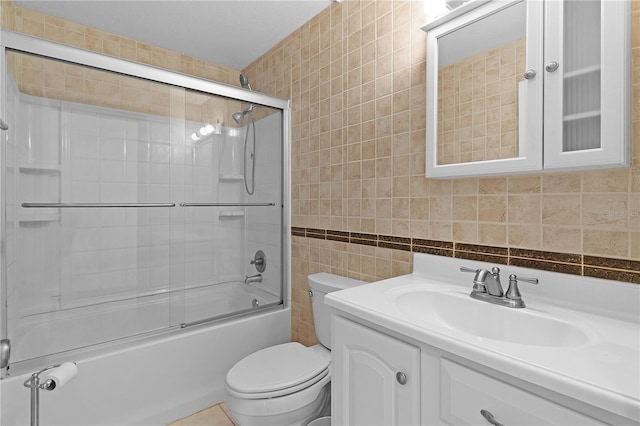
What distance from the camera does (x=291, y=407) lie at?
129 centimetres

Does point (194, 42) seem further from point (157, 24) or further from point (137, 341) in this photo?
point (137, 341)

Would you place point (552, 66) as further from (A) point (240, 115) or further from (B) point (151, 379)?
(B) point (151, 379)

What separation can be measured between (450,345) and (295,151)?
5.48 ft

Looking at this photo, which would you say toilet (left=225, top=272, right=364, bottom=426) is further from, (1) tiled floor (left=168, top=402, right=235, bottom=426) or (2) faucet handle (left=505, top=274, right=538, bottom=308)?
(2) faucet handle (left=505, top=274, right=538, bottom=308)

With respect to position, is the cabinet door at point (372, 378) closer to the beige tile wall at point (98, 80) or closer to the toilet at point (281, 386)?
the toilet at point (281, 386)

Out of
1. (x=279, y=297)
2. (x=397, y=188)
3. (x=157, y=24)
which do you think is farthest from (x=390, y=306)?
(x=157, y=24)

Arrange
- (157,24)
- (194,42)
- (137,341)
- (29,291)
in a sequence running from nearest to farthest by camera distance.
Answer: (29,291)
(137,341)
(157,24)
(194,42)

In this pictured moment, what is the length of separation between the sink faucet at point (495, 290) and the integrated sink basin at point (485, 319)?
0.02 metres

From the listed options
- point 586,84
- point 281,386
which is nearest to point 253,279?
point 281,386

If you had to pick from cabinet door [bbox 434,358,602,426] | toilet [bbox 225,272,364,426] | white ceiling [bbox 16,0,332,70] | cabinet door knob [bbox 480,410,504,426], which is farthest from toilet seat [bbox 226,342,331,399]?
white ceiling [bbox 16,0,332,70]

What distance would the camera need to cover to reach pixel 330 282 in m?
1.68

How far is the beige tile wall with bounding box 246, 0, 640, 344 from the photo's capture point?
96cm

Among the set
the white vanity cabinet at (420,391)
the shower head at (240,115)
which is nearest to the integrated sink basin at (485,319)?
the white vanity cabinet at (420,391)

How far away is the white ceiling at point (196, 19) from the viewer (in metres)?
1.90
